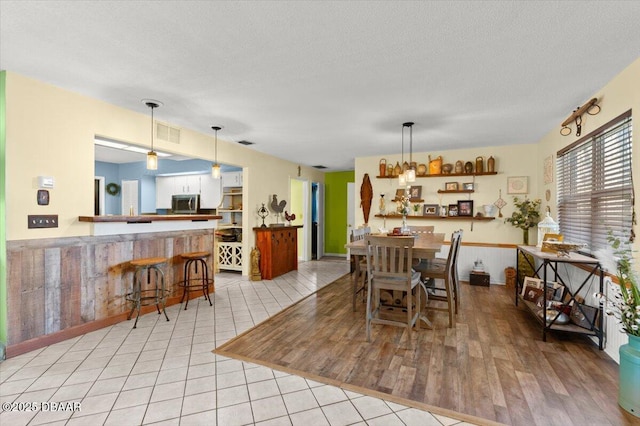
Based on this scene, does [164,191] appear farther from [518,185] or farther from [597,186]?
[597,186]

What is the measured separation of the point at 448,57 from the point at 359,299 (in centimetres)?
297

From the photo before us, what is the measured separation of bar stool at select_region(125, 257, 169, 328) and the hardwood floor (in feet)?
4.04

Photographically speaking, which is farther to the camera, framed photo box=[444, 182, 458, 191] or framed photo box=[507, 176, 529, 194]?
framed photo box=[444, 182, 458, 191]

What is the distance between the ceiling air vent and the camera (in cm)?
366

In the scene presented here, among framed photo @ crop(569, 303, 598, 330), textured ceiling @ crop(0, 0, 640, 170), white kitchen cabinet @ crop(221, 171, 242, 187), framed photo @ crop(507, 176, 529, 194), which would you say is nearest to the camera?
textured ceiling @ crop(0, 0, 640, 170)

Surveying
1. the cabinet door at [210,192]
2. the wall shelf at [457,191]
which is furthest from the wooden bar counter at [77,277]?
the wall shelf at [457,191]

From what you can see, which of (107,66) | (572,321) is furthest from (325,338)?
(107,66)

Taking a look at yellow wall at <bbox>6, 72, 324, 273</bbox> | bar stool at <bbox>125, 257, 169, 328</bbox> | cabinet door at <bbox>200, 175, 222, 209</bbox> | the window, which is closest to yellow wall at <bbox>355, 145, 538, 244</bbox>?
the window

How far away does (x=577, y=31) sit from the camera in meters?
1.87

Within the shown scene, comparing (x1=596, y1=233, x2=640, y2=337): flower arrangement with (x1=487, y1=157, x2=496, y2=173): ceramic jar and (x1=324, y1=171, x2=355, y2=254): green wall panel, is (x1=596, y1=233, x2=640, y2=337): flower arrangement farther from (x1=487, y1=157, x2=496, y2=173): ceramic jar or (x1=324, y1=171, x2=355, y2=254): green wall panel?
(x1=324, y1=171, x2=355, y2=254): green wall panel

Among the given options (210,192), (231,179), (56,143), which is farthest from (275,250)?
(56,143)

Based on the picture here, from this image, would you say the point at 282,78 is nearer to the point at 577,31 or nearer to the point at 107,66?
the point at 107,66

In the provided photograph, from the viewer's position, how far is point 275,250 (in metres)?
5.43

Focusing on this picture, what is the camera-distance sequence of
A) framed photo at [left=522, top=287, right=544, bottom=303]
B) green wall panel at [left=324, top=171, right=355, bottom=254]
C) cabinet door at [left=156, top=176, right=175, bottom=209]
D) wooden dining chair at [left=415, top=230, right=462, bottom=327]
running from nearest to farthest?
wooden dining chair at [left=415, top=230, right=462, bottom=327] < framed photo at [left=522, top=287, right=544, bottom=303] < cabinet door at [left=156, top=176, right=175, bottom=209] < green wall panel at [left=324, top=171, right=355, bottom=254]
